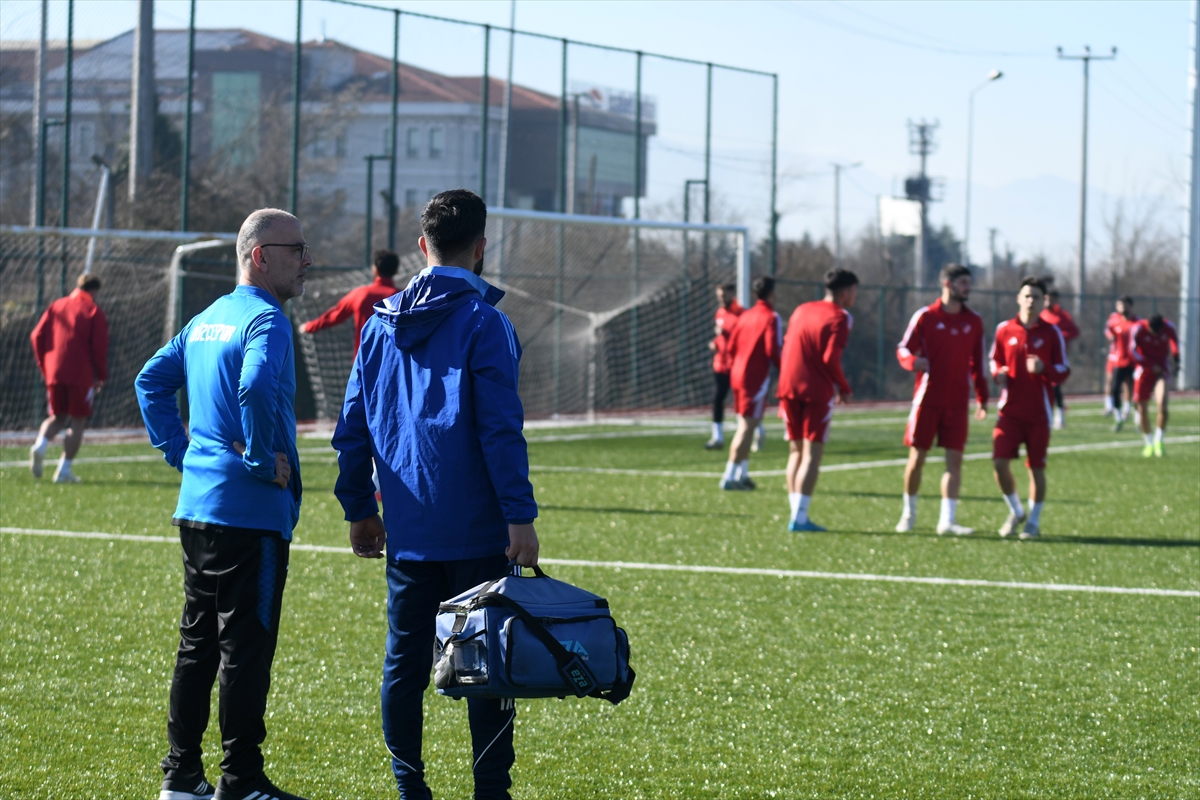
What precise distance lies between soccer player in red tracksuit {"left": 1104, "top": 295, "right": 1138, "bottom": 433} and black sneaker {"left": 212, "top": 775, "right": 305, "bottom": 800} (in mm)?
17328

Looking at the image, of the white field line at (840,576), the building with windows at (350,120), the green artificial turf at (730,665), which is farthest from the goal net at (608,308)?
the white field line at (840,576)

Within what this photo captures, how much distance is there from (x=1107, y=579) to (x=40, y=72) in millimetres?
16277

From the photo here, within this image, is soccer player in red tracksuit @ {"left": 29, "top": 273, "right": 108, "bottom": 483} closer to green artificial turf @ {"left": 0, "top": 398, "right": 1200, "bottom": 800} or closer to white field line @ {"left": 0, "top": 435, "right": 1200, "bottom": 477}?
green artificial turf @ {"left": 0, "top": 398, "right": 1200, "bottom": 800}

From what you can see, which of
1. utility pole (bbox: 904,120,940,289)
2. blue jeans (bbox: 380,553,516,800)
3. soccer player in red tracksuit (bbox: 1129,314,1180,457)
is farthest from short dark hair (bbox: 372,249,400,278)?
utility pole (bbox: 904,120,940,289)

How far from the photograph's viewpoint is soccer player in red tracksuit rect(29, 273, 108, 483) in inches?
521

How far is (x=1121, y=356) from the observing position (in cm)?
2178

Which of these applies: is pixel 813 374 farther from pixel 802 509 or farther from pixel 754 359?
pixel 754 359

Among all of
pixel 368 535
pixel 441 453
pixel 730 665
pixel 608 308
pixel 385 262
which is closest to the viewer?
pixel 441 453

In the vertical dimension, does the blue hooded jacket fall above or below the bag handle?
above

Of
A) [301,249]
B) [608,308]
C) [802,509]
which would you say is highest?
[608,308]

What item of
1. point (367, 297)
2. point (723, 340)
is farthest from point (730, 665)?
point (723, 340)

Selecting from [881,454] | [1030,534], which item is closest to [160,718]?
[1030,534]

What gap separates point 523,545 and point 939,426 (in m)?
7.17

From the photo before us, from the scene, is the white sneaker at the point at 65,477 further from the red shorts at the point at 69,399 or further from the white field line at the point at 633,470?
the white field line at the point at 633,470
